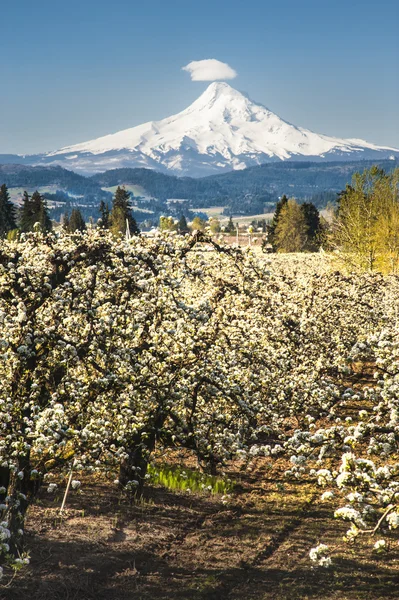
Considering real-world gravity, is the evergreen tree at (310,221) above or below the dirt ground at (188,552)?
above

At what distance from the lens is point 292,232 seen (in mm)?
100500

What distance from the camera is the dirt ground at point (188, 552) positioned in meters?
10.0

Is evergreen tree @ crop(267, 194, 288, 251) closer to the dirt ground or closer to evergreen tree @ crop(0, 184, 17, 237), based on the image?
evergreen tree @ crop(0, 184, 17, 237)

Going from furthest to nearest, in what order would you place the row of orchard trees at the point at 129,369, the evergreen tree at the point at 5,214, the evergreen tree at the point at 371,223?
the evergreen tree at the point at 5,214 < the evergreen tree at the point at 371,223 < the row of orchard trees at the point at 129,369

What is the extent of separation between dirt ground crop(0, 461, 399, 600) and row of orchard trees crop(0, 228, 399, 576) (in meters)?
0.72

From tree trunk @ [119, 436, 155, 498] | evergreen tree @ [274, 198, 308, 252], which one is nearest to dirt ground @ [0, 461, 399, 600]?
tree trunk @ [119, 436, 155, 498]

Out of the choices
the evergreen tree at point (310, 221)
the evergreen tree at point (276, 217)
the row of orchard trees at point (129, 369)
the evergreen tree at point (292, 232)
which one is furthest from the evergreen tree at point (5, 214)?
the row of orchard trees at point (129, 369)

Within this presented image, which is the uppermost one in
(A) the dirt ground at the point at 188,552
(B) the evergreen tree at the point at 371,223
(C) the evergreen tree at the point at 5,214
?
(C) the evergreen tree at the point at 5,214

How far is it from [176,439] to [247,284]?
4269 mm

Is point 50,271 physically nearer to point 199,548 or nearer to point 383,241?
point 199,548

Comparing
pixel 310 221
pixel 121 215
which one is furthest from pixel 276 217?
pixel 121 215

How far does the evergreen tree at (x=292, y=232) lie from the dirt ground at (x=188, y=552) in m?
87.8

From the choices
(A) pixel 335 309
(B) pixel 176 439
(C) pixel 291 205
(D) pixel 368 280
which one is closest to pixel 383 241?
(D) pixel 368 280

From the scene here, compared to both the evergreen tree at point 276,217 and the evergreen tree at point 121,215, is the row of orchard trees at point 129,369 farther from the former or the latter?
the evergreen tree at point 276,217
